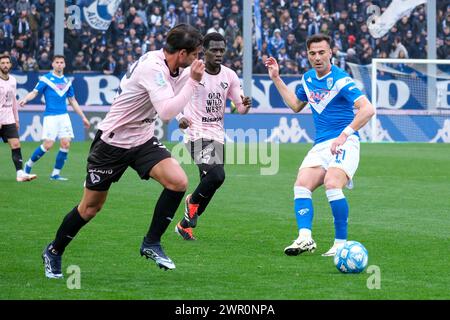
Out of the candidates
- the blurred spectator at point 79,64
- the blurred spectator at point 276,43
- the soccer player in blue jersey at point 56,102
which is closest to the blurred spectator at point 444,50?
the blurred spectator at point 276,43

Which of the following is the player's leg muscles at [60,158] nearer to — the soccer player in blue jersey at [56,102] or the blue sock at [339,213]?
the soccer player in blue jersey at [56,102]

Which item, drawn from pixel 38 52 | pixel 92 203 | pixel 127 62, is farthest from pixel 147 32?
pixel 92 203

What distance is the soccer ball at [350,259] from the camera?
7.73 metres

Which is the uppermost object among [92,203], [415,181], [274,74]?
[274,74]

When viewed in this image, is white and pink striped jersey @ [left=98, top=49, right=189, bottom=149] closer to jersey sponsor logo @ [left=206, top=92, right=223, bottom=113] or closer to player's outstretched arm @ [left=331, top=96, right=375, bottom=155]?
player's outstretched arm @ [left=331, top=96, right=375, bottom=155]

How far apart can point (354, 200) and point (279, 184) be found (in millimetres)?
2883

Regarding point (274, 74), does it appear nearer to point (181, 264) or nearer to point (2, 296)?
point (181, 264)

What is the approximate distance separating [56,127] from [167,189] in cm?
1073

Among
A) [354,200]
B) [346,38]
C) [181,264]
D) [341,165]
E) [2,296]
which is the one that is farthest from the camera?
[346,38]

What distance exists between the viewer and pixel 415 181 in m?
17.3

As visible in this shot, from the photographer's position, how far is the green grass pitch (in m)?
6.97

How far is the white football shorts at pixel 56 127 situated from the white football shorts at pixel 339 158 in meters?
9.58

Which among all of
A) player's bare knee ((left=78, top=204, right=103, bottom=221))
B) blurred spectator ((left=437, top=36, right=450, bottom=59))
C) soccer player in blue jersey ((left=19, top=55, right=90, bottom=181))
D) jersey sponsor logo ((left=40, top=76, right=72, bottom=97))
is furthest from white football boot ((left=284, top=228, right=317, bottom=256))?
blurred spectator ((left=437, top=36, right=450, bottom=59))

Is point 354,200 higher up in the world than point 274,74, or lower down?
lower down
